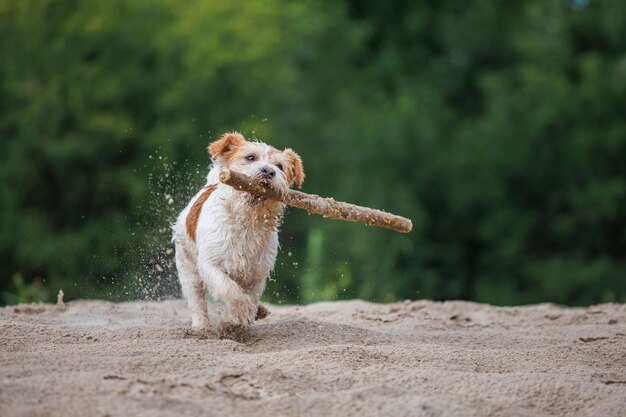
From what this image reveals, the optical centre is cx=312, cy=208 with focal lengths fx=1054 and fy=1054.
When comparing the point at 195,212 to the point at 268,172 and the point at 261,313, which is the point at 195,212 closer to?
the point at 261,313

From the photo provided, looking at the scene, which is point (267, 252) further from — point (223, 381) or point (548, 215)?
point (548, 215)

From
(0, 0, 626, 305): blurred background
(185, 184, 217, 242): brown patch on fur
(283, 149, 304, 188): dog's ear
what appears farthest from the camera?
(0, 0, 626, 305): blurred background

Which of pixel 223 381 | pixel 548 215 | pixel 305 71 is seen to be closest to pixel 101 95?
pixel 305 71

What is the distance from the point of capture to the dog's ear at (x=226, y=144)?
24.9 ft

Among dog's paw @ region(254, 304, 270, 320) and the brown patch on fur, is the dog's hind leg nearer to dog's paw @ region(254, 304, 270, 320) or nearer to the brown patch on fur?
the brown patch on fur

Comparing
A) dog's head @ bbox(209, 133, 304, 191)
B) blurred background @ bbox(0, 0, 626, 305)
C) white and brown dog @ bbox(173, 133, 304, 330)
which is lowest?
white and brown dog @ bbox(173, 133, 304, 330)

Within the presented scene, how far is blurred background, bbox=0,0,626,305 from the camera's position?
22.8 m

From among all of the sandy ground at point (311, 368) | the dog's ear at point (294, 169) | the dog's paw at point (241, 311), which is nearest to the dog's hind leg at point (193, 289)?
the sandy ground at point (311, 368)

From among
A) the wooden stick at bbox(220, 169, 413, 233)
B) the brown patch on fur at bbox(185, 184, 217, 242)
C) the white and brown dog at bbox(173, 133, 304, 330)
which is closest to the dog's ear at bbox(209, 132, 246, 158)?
the white and brown dog at bbox(173, 133, 304, 330)

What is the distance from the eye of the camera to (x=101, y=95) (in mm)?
24703

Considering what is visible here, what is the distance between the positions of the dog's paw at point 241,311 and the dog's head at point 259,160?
789 millimetres

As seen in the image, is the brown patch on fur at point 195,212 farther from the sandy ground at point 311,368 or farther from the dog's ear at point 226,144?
the sandy ground at point 311,368

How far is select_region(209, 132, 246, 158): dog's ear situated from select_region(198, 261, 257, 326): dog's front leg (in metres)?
0.87

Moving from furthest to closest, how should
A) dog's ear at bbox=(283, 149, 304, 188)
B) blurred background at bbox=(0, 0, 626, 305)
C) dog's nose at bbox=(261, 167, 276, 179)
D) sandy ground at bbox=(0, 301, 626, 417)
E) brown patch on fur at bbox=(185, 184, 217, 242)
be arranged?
blurred background at bbox=(0, 0, 626, 305) → brown patch on fur at bbox=(185, 184, 217, 242) → dog's ear at bbox=(283, 149, 304, 188) → dog's nose at bbox=(261, 167, 276, 179) → sandy ground at bbox=(0, 301, 626, 417)
